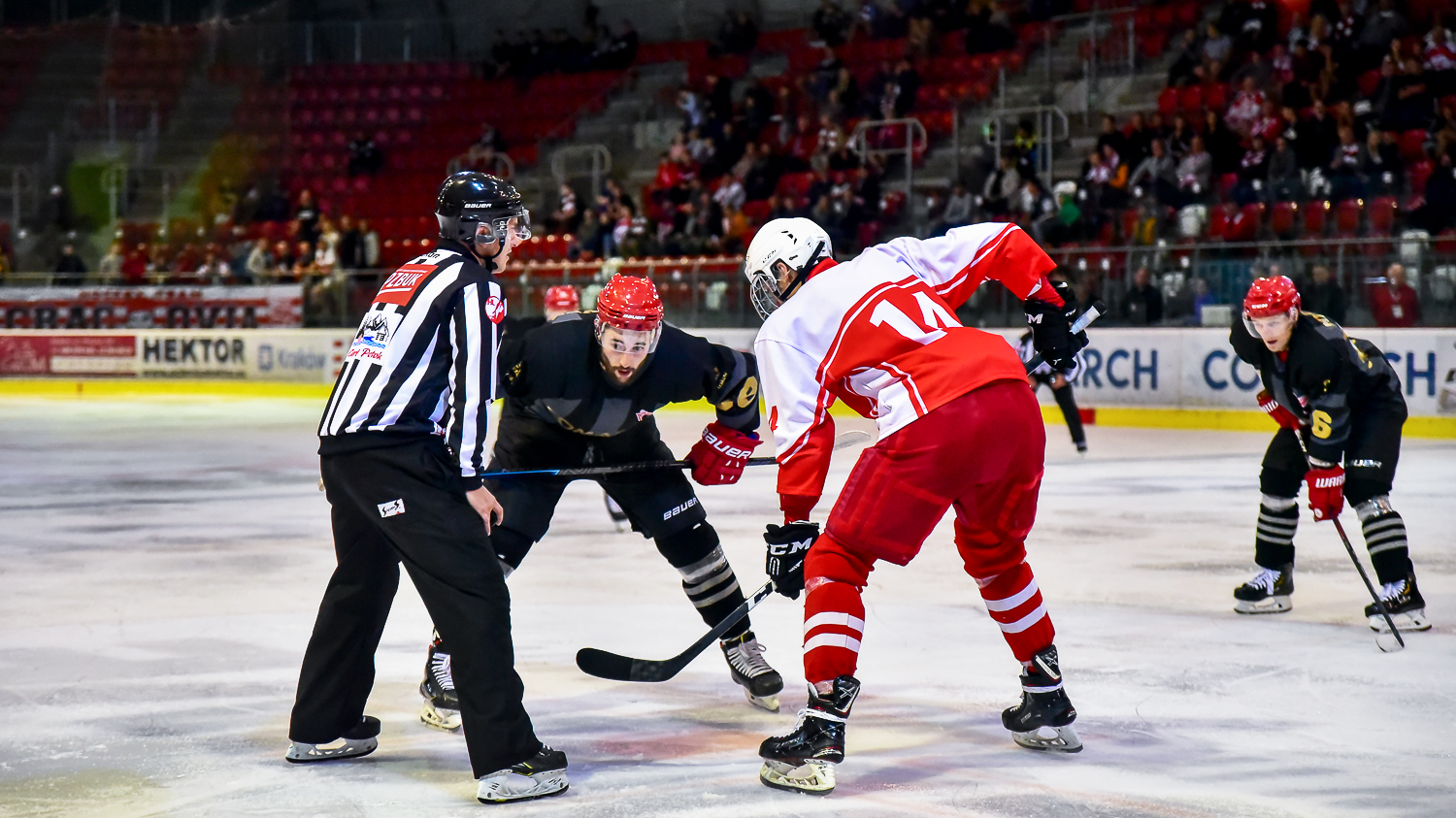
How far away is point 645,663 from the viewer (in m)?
3.98

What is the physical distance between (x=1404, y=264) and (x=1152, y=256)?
1914 millimetres

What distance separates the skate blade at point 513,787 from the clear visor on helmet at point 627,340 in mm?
1133

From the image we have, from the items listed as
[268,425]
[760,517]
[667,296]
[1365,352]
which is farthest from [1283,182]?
[268,425]

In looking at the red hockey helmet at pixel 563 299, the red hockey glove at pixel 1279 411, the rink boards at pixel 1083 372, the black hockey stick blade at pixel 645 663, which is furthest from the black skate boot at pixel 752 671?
the rink boards at pixel 1083 372

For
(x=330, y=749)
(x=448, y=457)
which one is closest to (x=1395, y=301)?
(x=448, y=457)

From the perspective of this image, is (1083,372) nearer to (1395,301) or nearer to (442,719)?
(1395,301)

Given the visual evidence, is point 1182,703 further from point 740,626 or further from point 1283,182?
point 1283,182

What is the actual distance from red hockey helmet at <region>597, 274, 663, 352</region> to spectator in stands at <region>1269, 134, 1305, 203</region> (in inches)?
394

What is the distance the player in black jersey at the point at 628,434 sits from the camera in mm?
4117

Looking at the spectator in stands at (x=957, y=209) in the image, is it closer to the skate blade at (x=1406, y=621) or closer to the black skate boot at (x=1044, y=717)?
the skate blade at (x=1406, y=621)

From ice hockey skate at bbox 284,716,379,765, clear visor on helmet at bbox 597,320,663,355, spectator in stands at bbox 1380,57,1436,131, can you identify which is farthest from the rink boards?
ice hockey skate at bbox 284,716,379,765

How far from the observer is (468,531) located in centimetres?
338

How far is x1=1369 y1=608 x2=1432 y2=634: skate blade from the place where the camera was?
5.09 meters

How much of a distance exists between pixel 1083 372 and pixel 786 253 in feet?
33.3
